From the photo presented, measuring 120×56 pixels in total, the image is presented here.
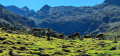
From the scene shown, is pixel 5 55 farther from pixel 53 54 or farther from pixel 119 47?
pixel 119 47

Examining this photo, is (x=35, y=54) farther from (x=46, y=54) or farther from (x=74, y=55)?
(x=74, y=55)

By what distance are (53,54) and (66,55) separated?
4.27 m

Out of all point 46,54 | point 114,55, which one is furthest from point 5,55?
point 114,55

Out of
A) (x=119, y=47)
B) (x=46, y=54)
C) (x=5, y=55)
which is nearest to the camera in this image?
(x=5, y=55)

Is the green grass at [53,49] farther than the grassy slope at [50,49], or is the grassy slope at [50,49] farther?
the grassy slope at [50,49]

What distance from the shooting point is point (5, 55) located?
4662cm

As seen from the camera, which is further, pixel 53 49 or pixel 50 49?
pixel 50 49

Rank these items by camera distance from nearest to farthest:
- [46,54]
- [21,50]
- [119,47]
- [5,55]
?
1. [5,55]
2. [46,54]
3. [21,50]
4. [119,47]

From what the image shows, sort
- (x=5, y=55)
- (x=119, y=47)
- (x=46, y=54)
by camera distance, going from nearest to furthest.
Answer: (x=5, y=55)
(x=46, y=54)
(x=119, y=47)

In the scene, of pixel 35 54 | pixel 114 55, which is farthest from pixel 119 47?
pixel 35 54

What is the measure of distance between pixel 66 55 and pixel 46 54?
22.0 ft

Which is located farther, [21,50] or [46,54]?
[21,50]

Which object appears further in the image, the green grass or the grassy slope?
the grassy slope

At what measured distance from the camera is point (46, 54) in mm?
51562
